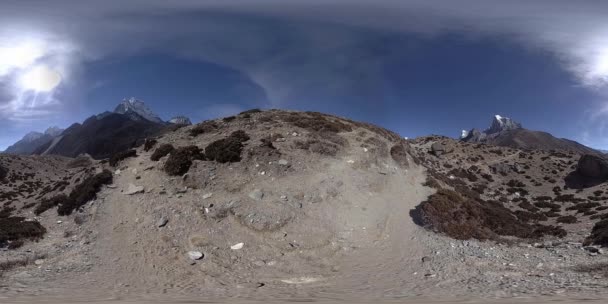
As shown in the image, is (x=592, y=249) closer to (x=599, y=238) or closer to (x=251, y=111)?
(x=599, y=238)

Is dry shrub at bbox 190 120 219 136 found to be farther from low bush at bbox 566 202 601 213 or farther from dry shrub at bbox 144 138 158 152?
low bush at bbox 566 202 601 213

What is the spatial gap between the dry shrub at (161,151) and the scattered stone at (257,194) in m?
10.2

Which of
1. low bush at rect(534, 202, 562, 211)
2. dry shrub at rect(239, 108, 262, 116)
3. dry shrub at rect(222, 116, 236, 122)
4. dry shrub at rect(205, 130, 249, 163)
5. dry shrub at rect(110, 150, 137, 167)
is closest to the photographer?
dry shrub at rect(205, 130, 249, 163)

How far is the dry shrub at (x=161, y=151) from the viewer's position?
102 ft

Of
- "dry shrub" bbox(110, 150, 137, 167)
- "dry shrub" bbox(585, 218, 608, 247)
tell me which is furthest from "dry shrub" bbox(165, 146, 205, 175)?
"dry shrub" bbox(585, 218, 608, 247)

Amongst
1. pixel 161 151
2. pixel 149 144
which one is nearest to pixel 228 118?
pixel 149 144

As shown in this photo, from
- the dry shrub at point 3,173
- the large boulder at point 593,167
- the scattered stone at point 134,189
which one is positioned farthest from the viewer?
the dry shrub at point 3,173

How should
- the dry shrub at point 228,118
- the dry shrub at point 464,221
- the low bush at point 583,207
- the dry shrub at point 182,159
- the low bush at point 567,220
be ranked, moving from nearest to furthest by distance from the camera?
the dry shrub at point 464,221, the dry shrub at point 182,159, the low bush at point 567,220, the low bush at point 583,207, the dry shrub at point 228,118

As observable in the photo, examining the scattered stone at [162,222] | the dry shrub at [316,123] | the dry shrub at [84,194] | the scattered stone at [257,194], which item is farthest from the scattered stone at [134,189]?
the dry shrub at [316,123]

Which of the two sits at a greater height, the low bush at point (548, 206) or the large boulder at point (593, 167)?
the large boulder at point (593, 167)

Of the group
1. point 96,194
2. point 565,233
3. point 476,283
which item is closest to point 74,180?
point 96,194

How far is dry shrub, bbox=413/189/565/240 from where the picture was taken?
2467 cm

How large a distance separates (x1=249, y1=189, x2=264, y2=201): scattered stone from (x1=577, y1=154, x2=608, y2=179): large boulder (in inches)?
2046

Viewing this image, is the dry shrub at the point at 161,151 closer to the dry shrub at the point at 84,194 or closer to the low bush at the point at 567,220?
the dry shrub at the point at 84,194
